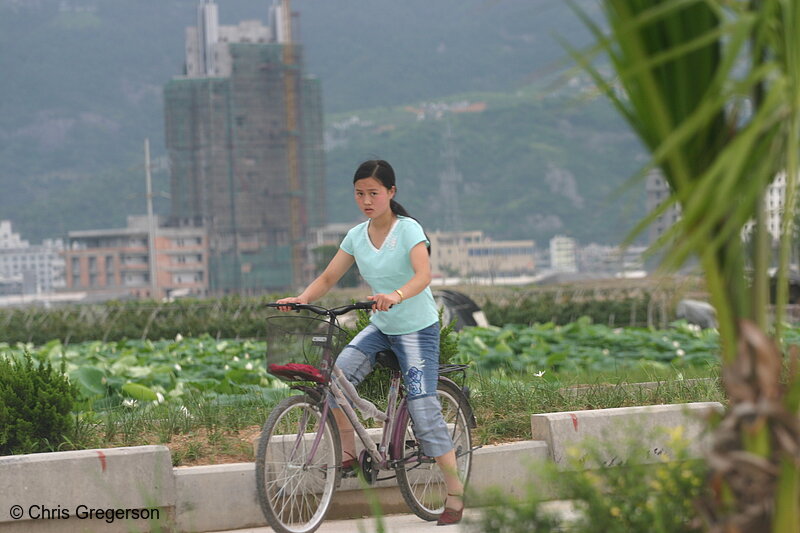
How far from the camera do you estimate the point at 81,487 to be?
4980 millimetres

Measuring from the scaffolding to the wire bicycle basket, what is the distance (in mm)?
138864

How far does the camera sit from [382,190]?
493cm

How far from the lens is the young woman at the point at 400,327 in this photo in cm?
491

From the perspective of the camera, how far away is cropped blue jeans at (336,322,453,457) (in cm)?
493

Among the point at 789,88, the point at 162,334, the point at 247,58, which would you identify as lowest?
the point at 162,334

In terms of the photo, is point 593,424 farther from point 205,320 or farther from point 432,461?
point 205,320

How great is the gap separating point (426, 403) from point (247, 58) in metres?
146

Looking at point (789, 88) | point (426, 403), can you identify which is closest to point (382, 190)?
point (426, 403)

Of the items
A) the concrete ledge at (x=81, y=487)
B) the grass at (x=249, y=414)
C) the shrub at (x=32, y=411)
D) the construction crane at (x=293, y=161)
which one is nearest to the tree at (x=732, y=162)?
the concrete ledge at (x=81, y=487)

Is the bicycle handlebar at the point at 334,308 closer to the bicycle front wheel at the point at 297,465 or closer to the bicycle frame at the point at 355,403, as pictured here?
the bicycle frame at the point at 355,403

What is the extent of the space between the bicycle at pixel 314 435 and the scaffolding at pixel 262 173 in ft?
455

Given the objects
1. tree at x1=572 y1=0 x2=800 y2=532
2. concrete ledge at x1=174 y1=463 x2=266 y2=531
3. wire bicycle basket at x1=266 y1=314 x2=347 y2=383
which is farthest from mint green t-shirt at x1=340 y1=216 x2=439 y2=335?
tree at x1=572 y1=0 x2=800 y2=532

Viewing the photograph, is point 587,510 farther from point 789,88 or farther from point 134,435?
point 134,435

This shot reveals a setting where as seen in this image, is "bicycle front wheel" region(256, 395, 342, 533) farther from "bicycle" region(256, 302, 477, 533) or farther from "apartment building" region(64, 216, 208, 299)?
"apartment building" region(64, 216, 208, 299)
